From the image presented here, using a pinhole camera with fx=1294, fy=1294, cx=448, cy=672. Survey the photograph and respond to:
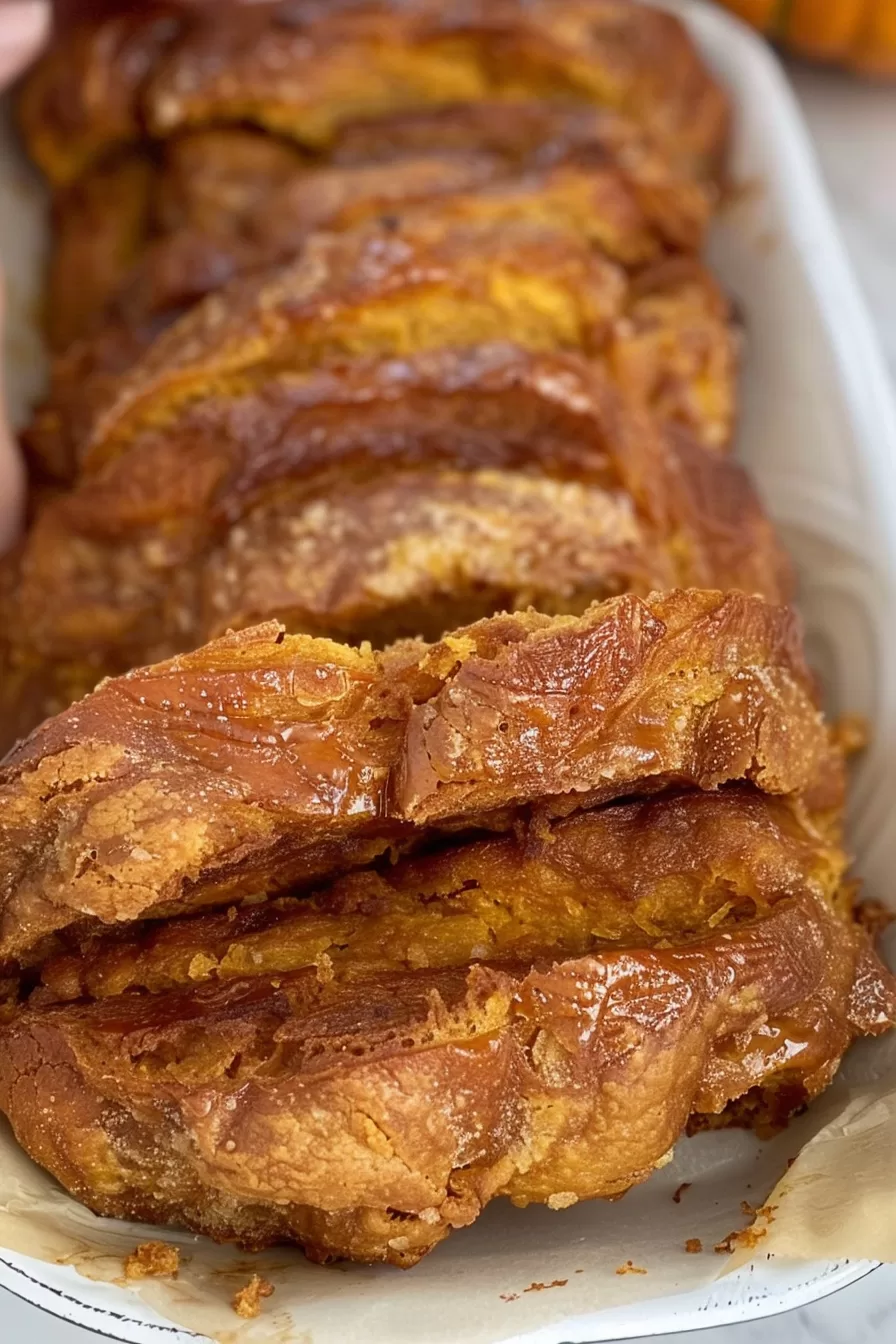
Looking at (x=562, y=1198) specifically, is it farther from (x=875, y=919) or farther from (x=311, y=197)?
(x=311, y=197)

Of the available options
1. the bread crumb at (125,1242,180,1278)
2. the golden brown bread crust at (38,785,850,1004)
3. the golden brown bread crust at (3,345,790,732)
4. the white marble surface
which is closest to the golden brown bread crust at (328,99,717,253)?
the golden brown bread crust at (3,345,790,732)

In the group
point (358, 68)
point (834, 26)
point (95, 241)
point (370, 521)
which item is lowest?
point (95, 241)

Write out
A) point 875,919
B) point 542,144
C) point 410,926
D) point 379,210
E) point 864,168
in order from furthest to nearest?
point 864,168
point 542,144
point 379,210
point 875,919
point 410,926

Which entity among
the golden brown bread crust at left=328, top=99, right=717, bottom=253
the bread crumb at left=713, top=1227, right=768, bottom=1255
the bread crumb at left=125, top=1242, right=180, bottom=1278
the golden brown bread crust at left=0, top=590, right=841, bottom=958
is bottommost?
the bread crumb at left=125, top=1242, right=180, bottom=1278

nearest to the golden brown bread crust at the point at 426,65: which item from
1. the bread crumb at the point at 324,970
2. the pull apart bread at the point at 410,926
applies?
Answer: the pull apart bread at the point at 410,926

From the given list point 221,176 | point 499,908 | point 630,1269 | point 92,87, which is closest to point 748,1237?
point 630,1269

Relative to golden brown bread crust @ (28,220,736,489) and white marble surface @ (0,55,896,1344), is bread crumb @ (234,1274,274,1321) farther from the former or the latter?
white marble surface @ (0,55,896,1344)

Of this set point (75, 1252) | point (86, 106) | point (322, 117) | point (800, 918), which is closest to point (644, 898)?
point (800, 918)
